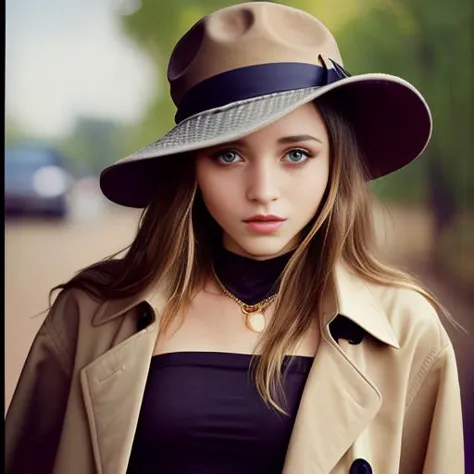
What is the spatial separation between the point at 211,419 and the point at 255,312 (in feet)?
0.62

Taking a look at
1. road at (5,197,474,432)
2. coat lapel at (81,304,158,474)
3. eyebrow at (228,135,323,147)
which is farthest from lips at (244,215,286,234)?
road at (5,197,474,432)

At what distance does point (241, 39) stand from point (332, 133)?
200mm

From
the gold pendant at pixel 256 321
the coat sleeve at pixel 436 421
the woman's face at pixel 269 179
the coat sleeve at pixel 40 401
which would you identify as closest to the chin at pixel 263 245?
the woman's face at pixel 269 179

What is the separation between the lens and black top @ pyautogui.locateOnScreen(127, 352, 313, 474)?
43.1 inches

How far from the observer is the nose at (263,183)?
3.58 feet

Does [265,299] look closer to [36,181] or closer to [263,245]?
[263,245]

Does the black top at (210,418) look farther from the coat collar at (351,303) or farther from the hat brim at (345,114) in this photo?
the hat brim at (345,114)

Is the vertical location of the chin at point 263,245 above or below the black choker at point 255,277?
above

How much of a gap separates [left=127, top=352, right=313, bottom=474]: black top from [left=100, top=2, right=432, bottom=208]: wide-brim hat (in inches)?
13.4

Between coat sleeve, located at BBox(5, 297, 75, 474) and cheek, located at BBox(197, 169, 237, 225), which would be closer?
cheek, located at BBox(197, 169, 237, 225)

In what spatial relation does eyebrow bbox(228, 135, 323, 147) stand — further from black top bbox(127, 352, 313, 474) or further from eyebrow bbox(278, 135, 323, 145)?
black top bbox(127, 352, 313, 474)

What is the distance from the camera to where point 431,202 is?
4.50ft

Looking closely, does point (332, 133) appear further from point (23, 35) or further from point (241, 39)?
point (23, 35)

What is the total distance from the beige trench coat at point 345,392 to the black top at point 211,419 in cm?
3
